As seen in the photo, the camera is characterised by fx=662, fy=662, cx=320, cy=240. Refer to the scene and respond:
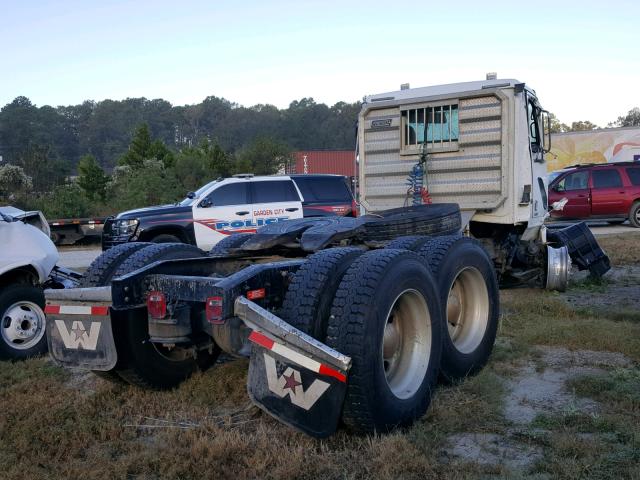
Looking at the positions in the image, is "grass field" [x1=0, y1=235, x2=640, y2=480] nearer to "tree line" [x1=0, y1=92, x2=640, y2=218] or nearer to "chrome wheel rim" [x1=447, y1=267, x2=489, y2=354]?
"chrome wheel rim" [x1=447, y1=267, x2=489, y2=354]

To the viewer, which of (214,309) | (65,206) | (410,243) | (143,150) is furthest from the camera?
(143,150)

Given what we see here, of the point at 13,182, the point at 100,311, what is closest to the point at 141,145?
the point at 13,182

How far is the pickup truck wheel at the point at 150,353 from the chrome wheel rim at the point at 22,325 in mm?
1853

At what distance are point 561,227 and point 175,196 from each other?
63.1 feet

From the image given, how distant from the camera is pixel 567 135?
3356 centimetres

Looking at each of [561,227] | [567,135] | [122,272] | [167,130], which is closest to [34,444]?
[122,272]

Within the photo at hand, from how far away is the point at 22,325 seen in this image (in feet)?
20.0

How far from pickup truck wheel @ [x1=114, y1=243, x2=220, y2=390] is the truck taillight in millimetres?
912

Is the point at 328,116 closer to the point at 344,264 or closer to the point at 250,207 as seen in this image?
the point at 250,207

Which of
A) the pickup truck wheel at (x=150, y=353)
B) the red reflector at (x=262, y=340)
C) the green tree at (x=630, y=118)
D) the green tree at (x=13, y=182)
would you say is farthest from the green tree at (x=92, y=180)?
the green tree at (x=630, y=118)

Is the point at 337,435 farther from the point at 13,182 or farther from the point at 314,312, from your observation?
the point at 13,182

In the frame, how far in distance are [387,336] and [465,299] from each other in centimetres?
145

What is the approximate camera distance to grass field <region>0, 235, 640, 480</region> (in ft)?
11.4

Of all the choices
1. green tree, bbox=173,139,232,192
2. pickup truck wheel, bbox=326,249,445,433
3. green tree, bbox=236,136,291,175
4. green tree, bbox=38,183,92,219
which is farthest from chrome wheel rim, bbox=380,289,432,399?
green tree, bbox=236,136,291,175
